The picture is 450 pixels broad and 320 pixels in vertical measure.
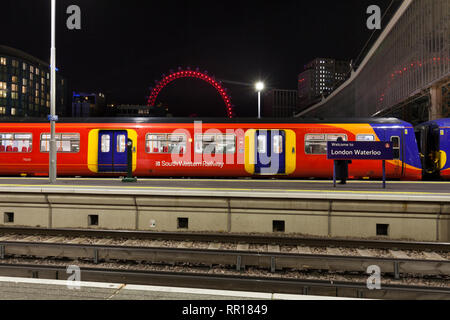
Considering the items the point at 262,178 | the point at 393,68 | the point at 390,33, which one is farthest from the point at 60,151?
the point at 390,33

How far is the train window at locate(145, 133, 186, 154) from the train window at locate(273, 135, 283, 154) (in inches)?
167

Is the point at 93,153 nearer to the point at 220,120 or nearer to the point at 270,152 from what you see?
the point at 220,120

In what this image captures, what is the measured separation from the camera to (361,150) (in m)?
11.3

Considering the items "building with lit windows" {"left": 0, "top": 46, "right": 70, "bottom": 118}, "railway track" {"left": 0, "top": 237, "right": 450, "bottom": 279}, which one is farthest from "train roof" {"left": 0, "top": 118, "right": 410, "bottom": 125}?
"building with lit windows" {"left": 0, "top": 46, "right": 70, "bottom": 118}

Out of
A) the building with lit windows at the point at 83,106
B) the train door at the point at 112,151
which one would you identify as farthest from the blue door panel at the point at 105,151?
the building with lit windows at the point at 83,106

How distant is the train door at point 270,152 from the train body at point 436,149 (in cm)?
703

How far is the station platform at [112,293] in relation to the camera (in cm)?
490

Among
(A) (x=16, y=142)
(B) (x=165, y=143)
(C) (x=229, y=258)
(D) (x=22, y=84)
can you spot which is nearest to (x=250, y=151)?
(B) (x=165, y=143)

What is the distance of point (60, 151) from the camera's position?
53.9 ft

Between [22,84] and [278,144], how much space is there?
391 feet

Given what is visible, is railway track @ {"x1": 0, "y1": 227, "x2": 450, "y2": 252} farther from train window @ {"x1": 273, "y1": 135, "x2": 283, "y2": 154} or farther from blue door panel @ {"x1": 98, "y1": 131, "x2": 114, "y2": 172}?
train window @ {"x1": 273, "y1": 135, "x2": 283, "y2": 154}

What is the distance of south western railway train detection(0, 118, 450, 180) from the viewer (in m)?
15.6
